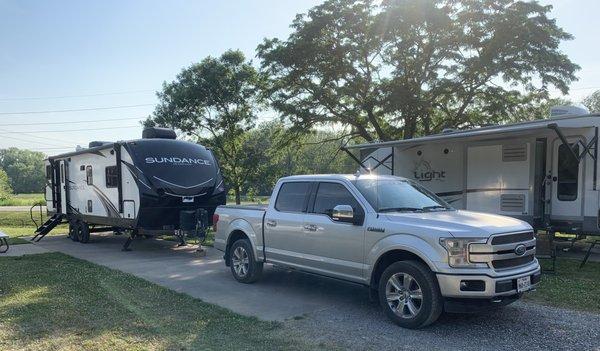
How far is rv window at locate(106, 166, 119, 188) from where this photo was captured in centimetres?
1291

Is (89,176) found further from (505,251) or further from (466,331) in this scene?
(505,251)

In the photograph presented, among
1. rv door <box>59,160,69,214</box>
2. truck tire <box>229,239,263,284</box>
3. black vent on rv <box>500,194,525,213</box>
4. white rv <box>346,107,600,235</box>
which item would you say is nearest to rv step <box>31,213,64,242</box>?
rv door <box>59,160,69,214</box>

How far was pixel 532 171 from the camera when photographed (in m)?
10.8

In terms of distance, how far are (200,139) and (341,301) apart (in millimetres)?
15704

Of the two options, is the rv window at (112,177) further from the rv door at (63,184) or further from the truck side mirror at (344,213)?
the truck side mirror at (344,213)

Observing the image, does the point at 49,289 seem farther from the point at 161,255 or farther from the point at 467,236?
the point at 467,236

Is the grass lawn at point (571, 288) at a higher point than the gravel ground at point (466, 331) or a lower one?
lower

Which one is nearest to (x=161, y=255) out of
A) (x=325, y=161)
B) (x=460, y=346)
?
(x=460, y=346)

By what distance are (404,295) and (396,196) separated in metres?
1.52

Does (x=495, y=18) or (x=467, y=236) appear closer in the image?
(x=467, y=236)

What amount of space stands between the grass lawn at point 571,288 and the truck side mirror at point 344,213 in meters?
2.95

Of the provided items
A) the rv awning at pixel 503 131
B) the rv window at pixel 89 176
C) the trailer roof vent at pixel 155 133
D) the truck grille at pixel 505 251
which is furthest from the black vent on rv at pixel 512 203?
the rv window at pixel 89 176

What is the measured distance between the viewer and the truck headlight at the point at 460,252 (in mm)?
5480

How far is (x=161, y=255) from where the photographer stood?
1219 centimetres
